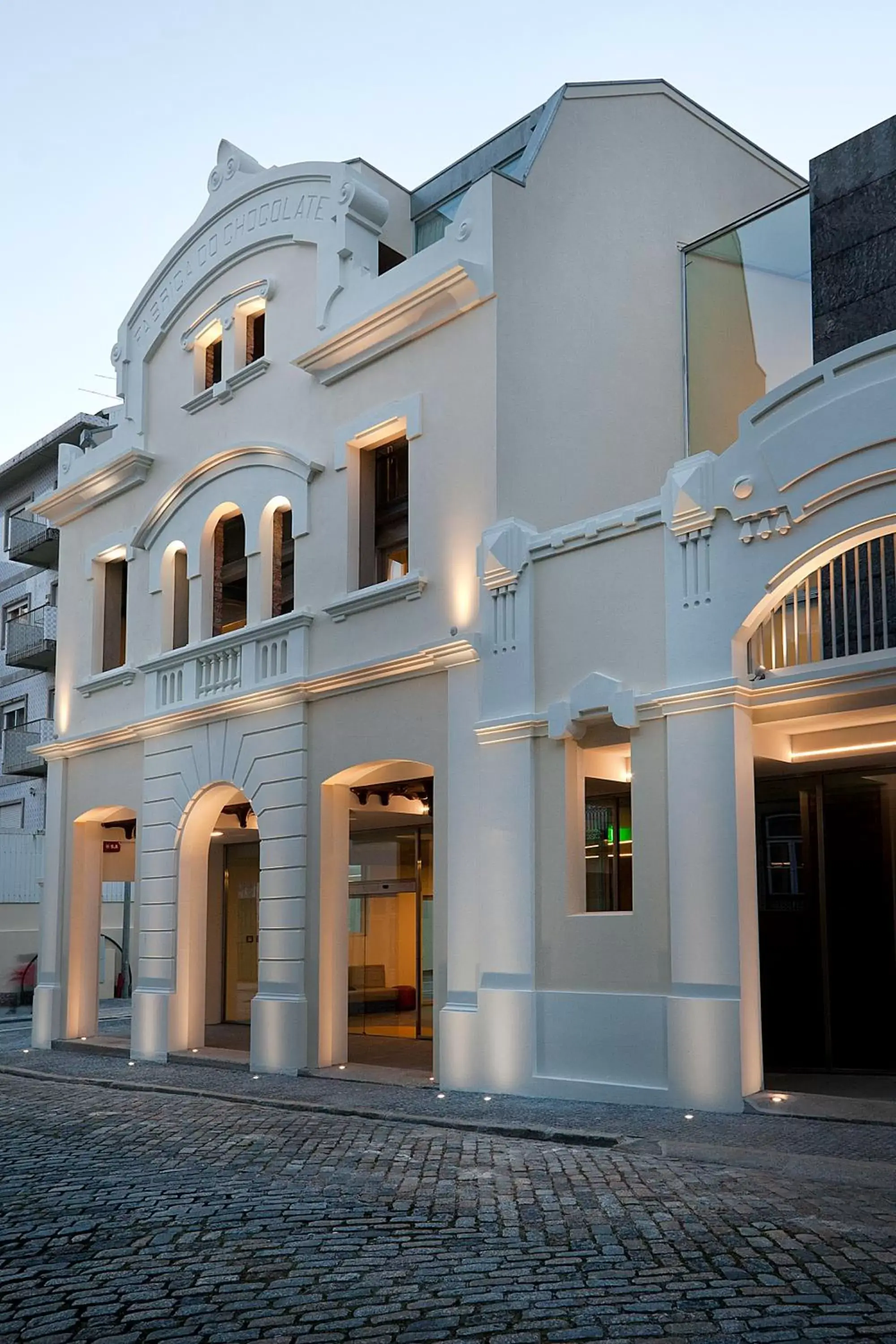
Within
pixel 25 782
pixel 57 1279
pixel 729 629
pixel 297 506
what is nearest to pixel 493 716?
pixel 729 629

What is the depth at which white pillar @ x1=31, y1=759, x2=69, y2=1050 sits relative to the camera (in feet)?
68.0

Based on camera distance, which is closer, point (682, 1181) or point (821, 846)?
point (682, 1181)

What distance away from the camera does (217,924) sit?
23.3 m

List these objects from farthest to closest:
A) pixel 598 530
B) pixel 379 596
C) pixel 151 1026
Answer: pixel 151 1026, pixel 379 596, pixel 598 530

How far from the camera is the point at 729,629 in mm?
11914

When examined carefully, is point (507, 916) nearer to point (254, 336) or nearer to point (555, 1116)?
point (555, 1116)

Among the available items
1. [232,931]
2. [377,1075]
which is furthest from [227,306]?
[377,1075]

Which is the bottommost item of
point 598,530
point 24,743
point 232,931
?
point 232,931

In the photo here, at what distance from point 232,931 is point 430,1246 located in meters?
16.7

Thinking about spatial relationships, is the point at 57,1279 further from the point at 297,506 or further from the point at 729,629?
the point at 297,506

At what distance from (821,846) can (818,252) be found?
6614 millimetres

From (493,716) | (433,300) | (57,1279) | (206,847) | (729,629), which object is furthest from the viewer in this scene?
(206,847)

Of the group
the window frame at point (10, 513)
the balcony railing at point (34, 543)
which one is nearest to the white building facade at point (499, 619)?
the balcony railing at point (34, 543)

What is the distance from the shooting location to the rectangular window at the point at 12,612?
40562 millimetres
